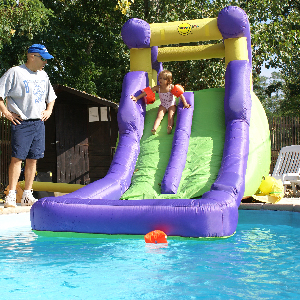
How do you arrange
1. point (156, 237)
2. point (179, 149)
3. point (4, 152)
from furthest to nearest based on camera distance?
point (4, 152)
point (179, 149)
point (156, 237)

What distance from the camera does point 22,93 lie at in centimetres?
539

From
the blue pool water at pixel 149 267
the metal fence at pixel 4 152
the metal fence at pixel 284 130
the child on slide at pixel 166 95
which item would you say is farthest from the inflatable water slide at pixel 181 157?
the metal fence at pixel 284 130

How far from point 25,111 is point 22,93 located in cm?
22

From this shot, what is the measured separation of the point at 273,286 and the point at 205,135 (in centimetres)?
376

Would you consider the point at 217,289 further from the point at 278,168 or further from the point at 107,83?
the point at 107,83

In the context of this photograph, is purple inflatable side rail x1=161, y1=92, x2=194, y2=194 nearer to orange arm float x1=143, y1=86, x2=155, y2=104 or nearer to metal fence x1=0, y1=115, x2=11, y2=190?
orange arm float x1=143, y1=86, x2=155, y2=104

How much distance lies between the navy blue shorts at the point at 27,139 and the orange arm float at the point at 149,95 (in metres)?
1.98

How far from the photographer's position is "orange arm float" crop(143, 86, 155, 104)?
691 cm

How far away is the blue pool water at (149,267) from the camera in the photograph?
2584mm

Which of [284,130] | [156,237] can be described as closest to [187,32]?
[156,237]

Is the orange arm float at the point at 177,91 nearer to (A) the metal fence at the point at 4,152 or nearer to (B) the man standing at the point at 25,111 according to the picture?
(B) the man standing at the point at 25,111

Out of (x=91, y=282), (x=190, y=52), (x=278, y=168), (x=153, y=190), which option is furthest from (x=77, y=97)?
(x=91, y=282)

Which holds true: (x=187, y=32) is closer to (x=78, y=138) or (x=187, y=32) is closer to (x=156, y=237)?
(x=156, y=237)

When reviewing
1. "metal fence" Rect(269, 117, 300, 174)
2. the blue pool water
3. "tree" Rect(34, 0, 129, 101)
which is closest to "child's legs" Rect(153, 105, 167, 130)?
the blue pool water
